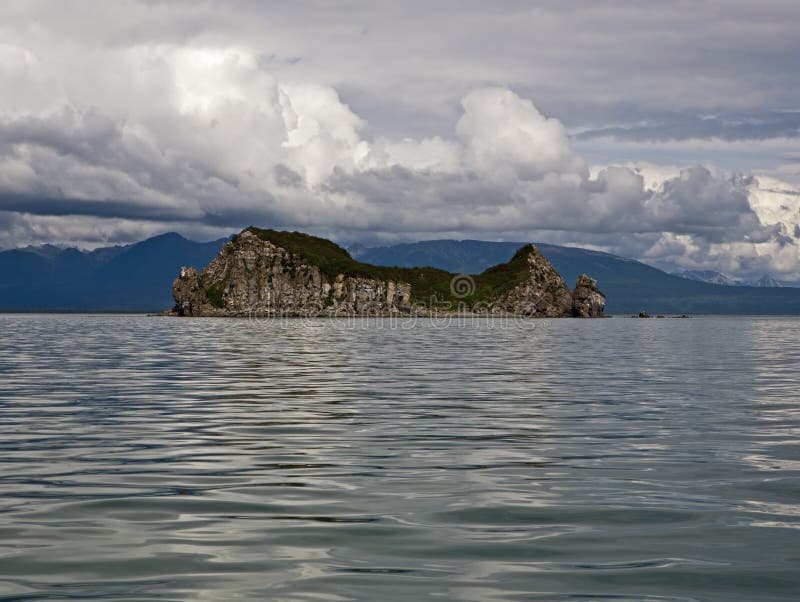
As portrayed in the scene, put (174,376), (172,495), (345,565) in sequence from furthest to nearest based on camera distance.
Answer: (174,376) → (172,495) → (345,565)

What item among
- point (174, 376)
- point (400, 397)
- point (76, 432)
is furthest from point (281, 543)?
point (174, 376)

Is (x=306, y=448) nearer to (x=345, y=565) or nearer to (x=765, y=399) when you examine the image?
(x=345, y=565)

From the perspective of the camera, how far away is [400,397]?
44.5 m

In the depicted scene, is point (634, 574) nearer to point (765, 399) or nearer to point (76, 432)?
point (76, 432)

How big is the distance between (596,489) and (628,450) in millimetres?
6691

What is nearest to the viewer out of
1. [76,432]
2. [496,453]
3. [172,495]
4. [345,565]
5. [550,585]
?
[550,585]

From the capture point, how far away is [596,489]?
68.3 feet

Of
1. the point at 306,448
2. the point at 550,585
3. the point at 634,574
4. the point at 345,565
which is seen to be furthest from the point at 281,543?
the point at 306,448

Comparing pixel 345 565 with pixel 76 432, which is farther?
pixel 76 432

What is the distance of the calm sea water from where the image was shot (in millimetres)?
13555

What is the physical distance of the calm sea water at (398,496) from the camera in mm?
13555

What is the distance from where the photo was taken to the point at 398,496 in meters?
20.0

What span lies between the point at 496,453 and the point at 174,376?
119 feet

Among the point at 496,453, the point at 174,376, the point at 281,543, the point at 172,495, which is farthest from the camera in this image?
the point at 174,376
